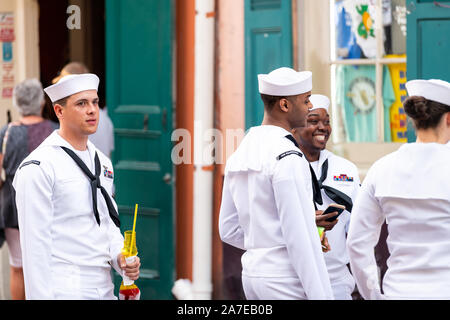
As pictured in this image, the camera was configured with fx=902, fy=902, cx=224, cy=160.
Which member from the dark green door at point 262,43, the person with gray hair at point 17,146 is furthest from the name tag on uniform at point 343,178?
the person with gray hair at point 17,146

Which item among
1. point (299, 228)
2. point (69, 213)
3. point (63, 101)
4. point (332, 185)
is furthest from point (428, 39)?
point (69, 213)

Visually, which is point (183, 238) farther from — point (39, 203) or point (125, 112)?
point (39, 203)

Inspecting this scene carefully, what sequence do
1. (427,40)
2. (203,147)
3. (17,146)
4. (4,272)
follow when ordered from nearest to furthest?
(427,40) → (17,146) → (203,147) → (4,272)

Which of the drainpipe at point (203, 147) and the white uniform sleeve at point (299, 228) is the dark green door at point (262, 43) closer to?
the drainpipe at point (203, 147)

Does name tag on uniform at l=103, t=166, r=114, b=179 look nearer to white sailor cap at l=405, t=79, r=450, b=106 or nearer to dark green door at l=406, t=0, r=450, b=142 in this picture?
white sailor cap at l=405, t=79, r=450, b=106

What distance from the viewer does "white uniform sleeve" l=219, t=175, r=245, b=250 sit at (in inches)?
153

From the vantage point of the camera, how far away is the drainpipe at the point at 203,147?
248 inches

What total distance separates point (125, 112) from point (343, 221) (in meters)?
2.69

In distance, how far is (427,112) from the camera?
351 centimetres

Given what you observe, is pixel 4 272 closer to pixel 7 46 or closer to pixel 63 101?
pixel 7 46

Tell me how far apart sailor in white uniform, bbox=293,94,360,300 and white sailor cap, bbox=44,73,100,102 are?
44.0 inches

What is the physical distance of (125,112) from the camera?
21.9ft

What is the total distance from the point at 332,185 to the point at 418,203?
1092 mm

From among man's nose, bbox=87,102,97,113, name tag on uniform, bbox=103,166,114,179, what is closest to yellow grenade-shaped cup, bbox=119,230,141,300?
name tag on uniform, bbox=103,166,114,179
